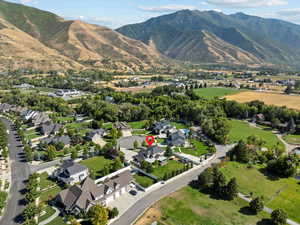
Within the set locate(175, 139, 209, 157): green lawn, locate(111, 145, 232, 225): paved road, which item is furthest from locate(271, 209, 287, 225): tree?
locate(175, 139, 209, 157): green lawn

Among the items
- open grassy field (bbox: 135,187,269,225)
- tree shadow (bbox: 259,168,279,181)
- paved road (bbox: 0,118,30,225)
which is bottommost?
paved road (bbox: 0,118,30,225)

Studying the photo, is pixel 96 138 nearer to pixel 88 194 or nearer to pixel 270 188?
pixel 88 194

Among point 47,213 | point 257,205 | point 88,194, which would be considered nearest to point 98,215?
point 88,194

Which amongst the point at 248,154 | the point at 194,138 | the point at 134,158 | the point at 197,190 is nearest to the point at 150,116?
the point at 194,138

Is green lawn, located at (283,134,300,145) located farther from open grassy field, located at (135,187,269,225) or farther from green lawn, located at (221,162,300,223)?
open grassy field, located at (135,187,269,225)

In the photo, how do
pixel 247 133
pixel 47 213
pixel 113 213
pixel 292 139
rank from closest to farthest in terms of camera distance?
pixel 113 213
pixel 47 213
pixel 292 139
pixel 247 133

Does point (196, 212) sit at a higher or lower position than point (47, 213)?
higher
